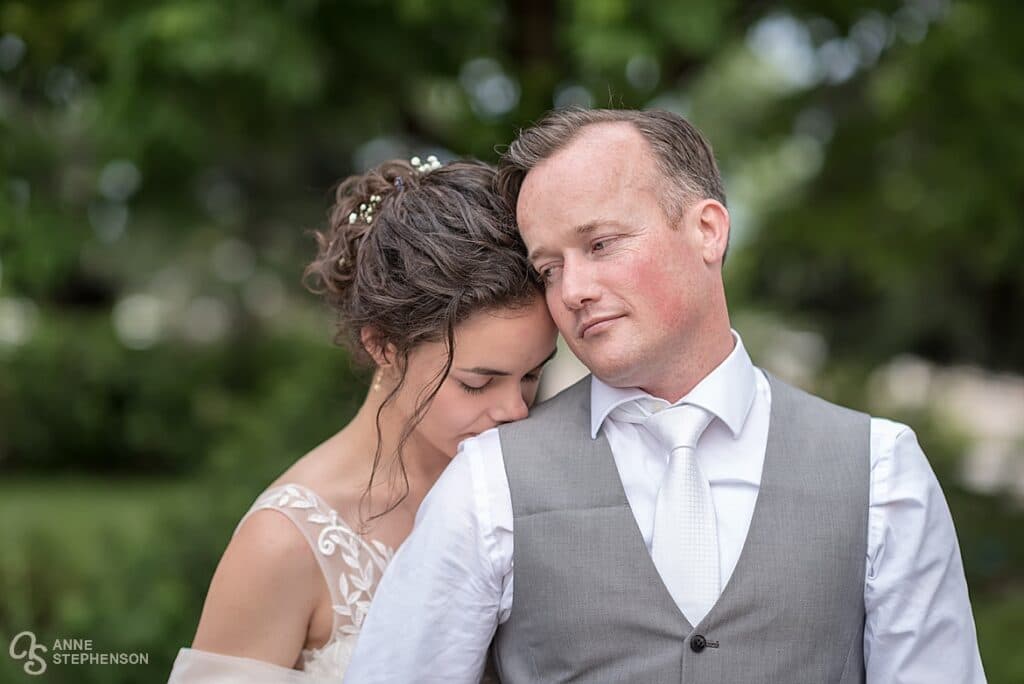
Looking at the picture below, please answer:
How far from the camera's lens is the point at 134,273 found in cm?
1568

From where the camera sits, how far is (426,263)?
2438mm

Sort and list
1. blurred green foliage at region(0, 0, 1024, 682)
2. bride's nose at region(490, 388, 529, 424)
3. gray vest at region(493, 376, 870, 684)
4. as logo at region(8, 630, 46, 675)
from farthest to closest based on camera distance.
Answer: blurred green foliage at region(0, 0, 1024, 682), as logo at region(8, 630, 46, 675), bride's nose at region(490, 388, 529, 424), gray vest at region(493, 376, 870, 684)

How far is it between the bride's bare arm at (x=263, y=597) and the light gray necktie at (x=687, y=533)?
856 mm

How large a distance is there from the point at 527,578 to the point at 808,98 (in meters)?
5.50

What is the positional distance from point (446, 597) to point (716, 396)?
0.62m

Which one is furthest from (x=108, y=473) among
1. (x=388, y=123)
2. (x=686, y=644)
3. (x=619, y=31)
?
(x=686, y=644)

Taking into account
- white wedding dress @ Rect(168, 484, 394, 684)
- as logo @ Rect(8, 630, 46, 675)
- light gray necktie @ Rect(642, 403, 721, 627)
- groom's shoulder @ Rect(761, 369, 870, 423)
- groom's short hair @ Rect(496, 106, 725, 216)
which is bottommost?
as logo @ Rect(8, 630, 46, 675)

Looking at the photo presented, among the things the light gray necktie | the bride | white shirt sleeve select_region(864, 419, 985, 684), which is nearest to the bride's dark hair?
the bride

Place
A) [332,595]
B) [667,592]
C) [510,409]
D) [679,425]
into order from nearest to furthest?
[667,592]
[679,425]
[510,409]
[332,595]

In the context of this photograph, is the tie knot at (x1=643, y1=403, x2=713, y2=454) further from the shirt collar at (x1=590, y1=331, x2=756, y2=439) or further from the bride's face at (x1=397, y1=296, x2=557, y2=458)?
the bride's face at (x1=397, y1=296, x2=557, y2=458)

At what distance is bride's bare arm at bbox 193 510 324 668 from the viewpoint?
2.47 m

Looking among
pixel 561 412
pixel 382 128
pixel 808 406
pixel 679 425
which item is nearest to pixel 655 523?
pixel 679 425

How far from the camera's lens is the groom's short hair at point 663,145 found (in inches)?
85.7

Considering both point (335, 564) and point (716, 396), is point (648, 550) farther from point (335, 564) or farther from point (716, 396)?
point (335, 564)
